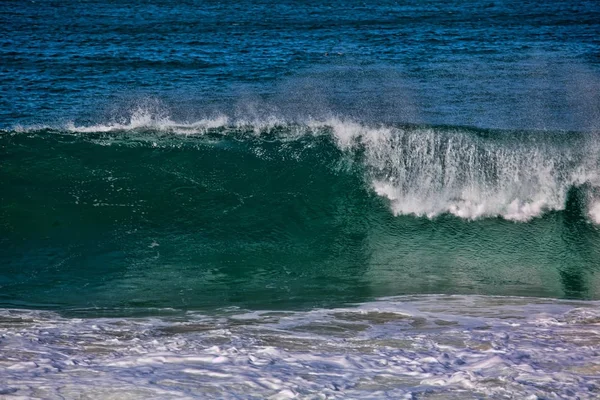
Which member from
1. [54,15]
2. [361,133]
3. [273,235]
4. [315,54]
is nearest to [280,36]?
[315,54]

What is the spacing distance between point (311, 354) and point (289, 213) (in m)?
5.65

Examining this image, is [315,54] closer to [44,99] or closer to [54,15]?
[44,99]

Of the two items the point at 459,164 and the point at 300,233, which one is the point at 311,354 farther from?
the point at 459,164

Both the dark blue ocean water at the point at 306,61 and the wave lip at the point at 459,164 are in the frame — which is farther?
the dark blue ocean water at the point at 306,61

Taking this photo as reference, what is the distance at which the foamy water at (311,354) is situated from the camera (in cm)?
651

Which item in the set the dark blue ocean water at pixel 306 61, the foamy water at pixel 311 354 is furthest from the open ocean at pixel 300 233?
the dark blue ocean water at pixel 306 61

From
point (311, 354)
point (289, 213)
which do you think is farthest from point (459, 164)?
point (311, 354)

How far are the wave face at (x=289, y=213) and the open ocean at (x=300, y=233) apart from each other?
0.04m

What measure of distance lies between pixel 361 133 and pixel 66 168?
16.9 feet

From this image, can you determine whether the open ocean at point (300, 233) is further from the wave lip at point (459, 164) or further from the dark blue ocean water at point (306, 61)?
the dark blue ocean water at point (306, 61)

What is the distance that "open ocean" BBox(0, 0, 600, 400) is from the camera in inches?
276

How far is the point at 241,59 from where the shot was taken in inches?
1097

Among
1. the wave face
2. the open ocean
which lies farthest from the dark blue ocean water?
the wave face

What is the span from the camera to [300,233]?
12.4 metres
